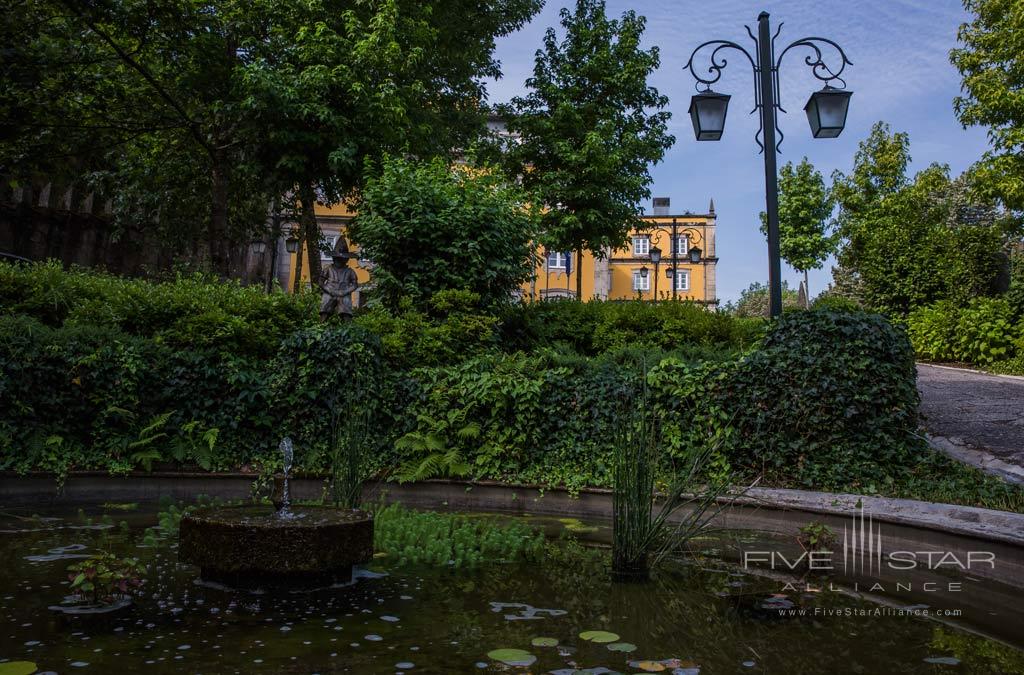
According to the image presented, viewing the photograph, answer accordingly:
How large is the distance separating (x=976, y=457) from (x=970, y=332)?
11217 mm

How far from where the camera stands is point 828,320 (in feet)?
24.5

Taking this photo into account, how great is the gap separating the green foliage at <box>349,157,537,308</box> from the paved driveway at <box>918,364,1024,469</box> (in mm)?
6150

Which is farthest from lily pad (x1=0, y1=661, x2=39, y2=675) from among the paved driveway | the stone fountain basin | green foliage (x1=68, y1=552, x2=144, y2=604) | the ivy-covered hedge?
the paved driveway

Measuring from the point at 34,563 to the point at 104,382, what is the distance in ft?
11.8

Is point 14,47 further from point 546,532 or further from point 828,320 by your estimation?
point 828,320

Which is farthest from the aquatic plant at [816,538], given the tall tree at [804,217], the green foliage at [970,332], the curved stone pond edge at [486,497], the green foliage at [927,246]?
the tall tree at [804,217]

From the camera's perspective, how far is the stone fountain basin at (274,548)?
4.35 m

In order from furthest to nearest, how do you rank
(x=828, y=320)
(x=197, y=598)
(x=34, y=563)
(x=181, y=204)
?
1. (x=181, y=204)
2. (x=828, y=320)
3. (x=34, y=563)
4. (x=197, y=598)

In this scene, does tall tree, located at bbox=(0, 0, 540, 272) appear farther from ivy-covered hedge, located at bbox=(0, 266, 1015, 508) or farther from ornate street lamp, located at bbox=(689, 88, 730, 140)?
ornate street lamp, located at bbox=(689, 88, 730, 140)

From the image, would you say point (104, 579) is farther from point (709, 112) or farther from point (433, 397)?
point (709, 112)

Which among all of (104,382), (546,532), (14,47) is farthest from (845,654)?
(14,47)

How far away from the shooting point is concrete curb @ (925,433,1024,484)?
688 centimetres

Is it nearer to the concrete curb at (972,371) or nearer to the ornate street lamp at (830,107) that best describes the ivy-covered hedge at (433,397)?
the ornate street lamp at (830,107)

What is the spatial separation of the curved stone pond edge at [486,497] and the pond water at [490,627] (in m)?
1.20
